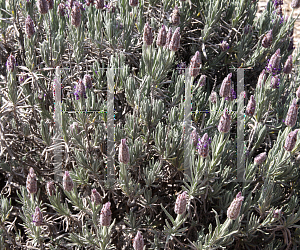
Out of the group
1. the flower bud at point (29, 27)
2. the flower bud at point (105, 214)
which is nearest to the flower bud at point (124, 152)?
the flower bud at point (105, 214)

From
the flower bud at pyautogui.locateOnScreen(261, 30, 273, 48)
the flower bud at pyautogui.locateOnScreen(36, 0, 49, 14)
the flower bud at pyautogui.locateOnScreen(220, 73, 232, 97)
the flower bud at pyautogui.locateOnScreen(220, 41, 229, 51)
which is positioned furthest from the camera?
the flower bud at pyautogui.locateOnScreen(220, 41, 229, 51)

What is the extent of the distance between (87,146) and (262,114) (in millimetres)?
1105

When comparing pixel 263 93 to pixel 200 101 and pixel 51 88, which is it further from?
pixel 51 88

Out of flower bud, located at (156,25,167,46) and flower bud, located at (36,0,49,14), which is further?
flower bud, located at (36,0,49,14)

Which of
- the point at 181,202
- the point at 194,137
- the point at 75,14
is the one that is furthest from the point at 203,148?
the point at 75,14

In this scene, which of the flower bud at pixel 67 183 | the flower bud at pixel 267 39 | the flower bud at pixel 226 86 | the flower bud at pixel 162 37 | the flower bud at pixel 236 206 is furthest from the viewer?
the flower bud at pixel 267 39

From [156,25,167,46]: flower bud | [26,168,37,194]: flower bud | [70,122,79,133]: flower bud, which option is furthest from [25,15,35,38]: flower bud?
[26,168,37,194]: flower bud

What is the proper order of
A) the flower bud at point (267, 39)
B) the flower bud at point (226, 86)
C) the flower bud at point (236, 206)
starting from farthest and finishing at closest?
the flower bud at point (267, 39)
the flower bud at point (226, 86)
the flower bud at point (236, 206)

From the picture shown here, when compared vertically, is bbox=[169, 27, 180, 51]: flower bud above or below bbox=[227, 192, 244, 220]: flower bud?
above

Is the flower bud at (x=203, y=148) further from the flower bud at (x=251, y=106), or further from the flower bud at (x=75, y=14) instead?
the flower bud at (x=75, y=14)

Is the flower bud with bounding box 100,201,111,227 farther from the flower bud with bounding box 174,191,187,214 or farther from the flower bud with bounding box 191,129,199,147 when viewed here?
the flower bud with bounding box 191,129,199,147

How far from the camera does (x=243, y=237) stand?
2.31 meters

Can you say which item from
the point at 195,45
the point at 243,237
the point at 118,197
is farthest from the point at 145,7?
the point at 243,237

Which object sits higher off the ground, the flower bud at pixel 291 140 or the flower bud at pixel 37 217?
the flower bud at pixel 291 140
